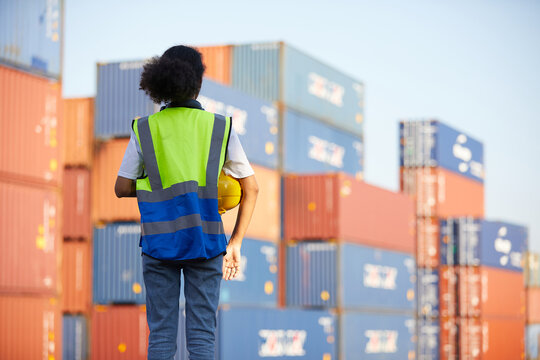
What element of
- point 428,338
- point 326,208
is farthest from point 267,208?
point 428,338

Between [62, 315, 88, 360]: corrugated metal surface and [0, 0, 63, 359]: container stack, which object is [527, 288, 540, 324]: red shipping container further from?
[0, 0, 63, 359]: container stack

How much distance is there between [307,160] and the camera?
75.9 feet

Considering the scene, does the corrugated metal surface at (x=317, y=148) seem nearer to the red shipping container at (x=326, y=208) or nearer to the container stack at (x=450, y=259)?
the red shipping container at (x=326, y=208)

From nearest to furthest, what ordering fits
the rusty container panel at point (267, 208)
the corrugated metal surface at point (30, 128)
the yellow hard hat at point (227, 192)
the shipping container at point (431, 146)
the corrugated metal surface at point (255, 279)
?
the yellow hard hat at point (227, 192) → the corrugated metal surface at point (30, 128) → the corrugated metal surface at point (255, 279) → the rusty container panel at point (267, 208) → the shipping container at point (431, 146)

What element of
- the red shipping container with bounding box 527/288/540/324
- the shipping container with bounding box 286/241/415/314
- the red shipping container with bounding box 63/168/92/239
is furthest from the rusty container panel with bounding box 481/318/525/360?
the red shipping container with bounding box 63/168/92/239

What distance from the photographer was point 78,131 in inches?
753

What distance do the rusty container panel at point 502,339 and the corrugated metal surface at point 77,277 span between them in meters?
15.1

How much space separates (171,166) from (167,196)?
13 cm

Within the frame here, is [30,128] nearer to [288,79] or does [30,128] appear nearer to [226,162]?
[288,79]

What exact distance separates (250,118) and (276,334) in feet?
15.3

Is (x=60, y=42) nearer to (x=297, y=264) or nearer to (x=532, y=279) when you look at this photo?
(x=297, y=264)

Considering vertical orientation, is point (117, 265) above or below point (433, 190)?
below

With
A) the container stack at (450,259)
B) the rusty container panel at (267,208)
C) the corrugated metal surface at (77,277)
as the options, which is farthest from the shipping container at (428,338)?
the corrugated metal surface at (77,277)

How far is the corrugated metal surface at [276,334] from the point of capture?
17531 mm
